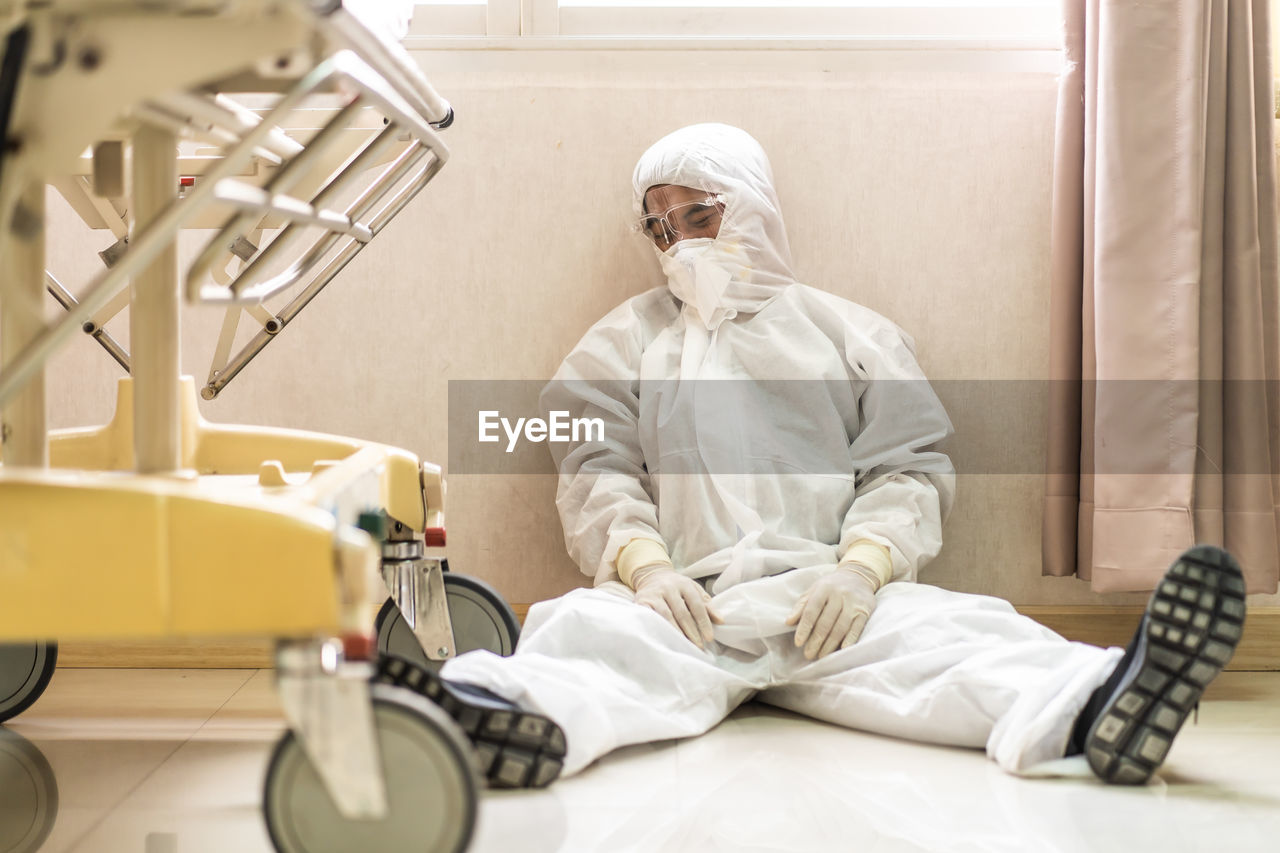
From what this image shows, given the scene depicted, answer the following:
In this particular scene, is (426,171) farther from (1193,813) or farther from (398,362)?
(1193,813)

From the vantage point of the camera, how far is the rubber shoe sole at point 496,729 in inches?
38.3

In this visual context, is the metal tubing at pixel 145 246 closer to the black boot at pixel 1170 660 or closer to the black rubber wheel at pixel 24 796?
the black rubber wheel at pixel 24 796

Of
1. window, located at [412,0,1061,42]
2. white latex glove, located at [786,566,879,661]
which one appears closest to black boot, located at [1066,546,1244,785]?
white latex glove, located at [786,566,879,661]

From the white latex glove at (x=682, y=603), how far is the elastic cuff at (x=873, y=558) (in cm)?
18

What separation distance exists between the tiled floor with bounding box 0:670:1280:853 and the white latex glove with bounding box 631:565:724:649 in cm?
12

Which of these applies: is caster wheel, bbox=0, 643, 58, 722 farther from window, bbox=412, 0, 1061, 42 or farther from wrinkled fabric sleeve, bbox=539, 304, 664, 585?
window, bbox=412, 0, 1061, 42

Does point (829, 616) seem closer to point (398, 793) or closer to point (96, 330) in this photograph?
point (398, 793)

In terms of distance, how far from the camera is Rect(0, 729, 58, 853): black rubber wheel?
0.95 meters

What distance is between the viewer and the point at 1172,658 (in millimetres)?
978

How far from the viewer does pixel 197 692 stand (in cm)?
146

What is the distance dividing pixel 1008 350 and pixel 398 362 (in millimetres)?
909

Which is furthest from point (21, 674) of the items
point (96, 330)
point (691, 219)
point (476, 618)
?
point (691, 219)

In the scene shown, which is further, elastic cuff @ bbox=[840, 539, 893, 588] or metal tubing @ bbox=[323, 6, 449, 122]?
elastic cuff @ bbox=[840, 539, 893, 588]

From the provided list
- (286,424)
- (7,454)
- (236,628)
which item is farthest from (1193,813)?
(286,424)
